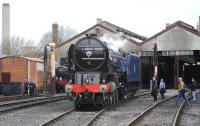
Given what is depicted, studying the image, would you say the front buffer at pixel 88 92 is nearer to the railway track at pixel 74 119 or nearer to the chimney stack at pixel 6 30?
the railway track at pixel 74 119

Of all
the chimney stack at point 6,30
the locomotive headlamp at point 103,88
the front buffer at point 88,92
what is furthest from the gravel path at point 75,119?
the chimney stack at point 6,30

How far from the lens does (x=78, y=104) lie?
22.6 metres

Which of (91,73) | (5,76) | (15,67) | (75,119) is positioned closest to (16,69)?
(15,67)

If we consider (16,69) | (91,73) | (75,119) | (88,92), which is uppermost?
(16,69)

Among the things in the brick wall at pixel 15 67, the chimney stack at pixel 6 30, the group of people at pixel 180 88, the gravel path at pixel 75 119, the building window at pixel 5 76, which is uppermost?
the chimney stack at pixel 6 30

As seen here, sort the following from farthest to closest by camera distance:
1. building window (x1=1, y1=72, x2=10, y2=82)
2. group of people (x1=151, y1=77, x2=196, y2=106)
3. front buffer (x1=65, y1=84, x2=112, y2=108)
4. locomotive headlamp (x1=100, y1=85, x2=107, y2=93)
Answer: building window (x1=1, y1=72, x2=10, y2=82) → group of people (x1=151, y1=77, x2=196, y2=106) → front buffer (x1=65, y1=84, x2=112, y2=108) → locomotive headlamp (x1=100, y1=85, x2=107, y2=93)

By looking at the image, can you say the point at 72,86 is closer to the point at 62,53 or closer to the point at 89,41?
the point at 89,41

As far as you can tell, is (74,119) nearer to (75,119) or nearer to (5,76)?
(75,119)

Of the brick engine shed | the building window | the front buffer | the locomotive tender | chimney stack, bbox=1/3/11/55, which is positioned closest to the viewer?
the front buffer

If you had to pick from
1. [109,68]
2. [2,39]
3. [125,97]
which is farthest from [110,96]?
[2,39]

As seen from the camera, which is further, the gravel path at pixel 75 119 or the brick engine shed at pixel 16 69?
the brick engine shed at pixel 16 69

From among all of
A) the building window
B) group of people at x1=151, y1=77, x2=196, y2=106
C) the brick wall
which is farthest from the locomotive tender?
the building window

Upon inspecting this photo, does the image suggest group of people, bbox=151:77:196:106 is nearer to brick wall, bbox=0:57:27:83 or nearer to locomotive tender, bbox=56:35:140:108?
locomotive tender, bbox=56:35:140:108

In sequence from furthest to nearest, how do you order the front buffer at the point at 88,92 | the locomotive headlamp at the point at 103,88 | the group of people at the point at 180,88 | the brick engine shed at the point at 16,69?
the brick engine shed at the point at 16,69
the group of people at the point at 180,88
the front buffer at the point at 88,92
the locomotive headlamp at the point at 103,88
